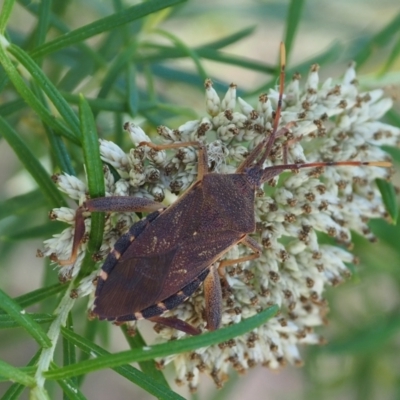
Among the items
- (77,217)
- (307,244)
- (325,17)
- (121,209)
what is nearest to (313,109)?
(307,244)

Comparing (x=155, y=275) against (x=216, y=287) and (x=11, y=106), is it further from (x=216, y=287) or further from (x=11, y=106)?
(x=11, y=106)

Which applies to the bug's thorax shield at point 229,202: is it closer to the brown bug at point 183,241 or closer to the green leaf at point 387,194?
the brown bug at point 183,241

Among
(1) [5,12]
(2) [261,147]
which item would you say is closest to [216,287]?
(2) [261,147]

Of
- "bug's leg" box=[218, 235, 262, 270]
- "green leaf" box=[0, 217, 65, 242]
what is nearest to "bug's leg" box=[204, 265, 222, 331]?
"bug's leg" box=[218, 235, 262, 270]

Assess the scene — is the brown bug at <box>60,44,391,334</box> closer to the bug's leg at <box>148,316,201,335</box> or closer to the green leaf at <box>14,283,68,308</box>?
the bug's leg at <box>148,316,201,335</box>

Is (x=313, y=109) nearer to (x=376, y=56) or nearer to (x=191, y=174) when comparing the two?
(x=191, y=174)
